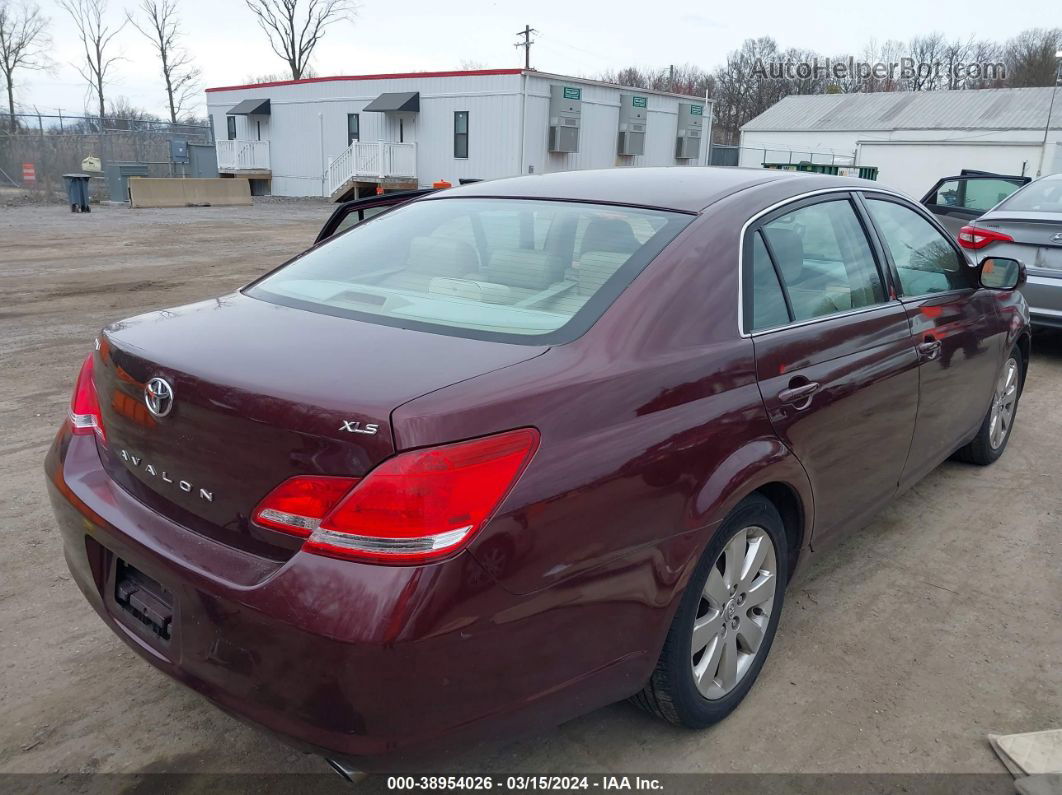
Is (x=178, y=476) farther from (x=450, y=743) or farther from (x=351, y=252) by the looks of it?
(x=351, y=252)

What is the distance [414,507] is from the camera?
1759 mm

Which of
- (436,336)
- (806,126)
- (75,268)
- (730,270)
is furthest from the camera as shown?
(806,126)

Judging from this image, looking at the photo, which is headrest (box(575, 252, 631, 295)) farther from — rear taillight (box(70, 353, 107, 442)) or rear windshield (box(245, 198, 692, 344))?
rear taillight (box(70, 353, 107, 442))

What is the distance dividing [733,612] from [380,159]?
30.7 meters

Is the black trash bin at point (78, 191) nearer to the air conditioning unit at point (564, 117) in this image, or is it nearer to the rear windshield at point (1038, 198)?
the air conditioning unit at point (564, 117)

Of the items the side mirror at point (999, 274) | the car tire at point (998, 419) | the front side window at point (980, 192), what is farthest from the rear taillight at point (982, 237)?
the side mirror at point (999, 274)

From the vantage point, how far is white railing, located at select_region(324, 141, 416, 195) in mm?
31234

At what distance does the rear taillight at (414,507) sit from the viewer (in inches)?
69.2

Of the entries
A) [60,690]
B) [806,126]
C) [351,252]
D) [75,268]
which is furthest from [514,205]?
[806,126]

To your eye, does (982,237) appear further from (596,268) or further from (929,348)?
(596,268)

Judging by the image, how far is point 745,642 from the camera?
2664mm

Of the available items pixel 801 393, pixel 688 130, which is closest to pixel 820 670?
pixel 801 393

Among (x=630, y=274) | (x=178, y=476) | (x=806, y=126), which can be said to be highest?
(x=806, y=126)

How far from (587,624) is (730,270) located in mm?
1168
